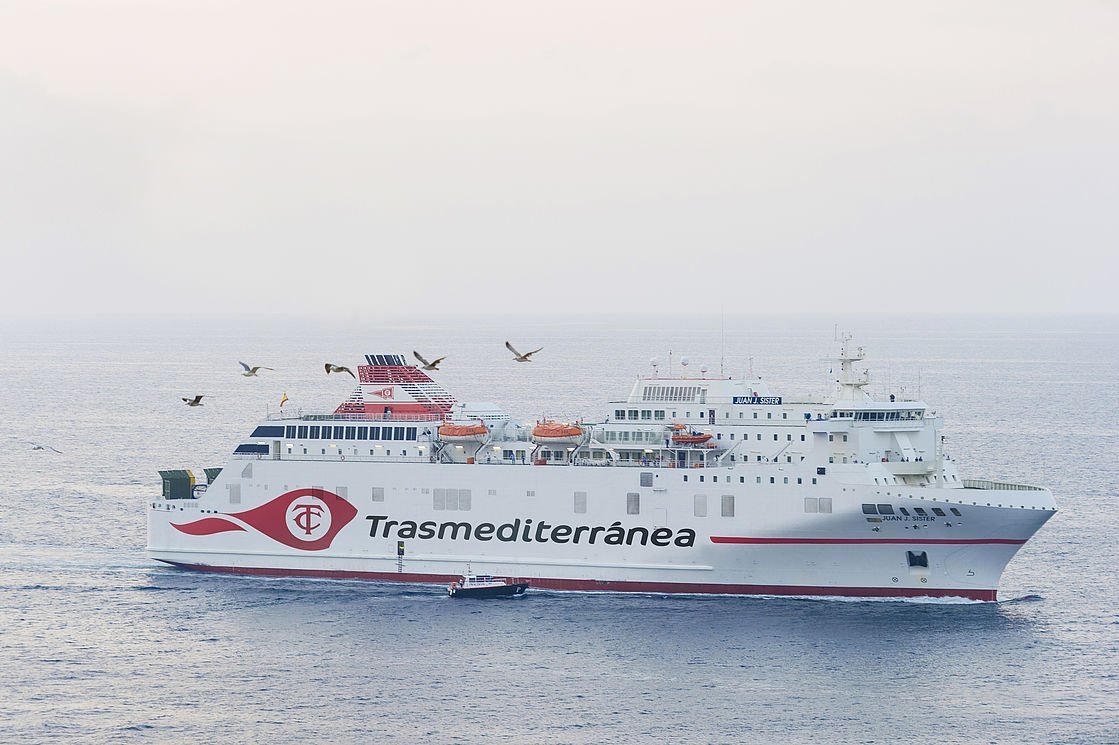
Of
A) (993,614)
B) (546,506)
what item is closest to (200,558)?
(546,506)

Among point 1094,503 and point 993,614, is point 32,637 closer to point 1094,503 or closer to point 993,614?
point 993,614

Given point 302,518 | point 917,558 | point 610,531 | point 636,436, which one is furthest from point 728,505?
point 302,518

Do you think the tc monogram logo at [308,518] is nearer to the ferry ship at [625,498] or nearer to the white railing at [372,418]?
the ferry ship at [625,498]

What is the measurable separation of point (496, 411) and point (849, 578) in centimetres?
1314

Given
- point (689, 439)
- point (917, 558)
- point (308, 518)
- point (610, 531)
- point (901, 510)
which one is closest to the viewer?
point (901, 510)

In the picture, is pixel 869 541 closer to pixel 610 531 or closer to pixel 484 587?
pixel 610 531

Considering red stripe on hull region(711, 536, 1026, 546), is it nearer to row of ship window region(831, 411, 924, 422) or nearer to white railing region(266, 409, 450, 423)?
row of ship window region(831, 411, 924, 422)

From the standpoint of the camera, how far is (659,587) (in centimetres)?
4519

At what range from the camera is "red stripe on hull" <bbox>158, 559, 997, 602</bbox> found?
144 feet

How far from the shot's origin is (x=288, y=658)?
3822 cm

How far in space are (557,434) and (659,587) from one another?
592 cm

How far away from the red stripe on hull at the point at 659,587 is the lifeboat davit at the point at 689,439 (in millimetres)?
4500

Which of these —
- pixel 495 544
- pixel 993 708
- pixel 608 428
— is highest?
pixel 608 428

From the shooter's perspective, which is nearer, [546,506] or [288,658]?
[288,658]
